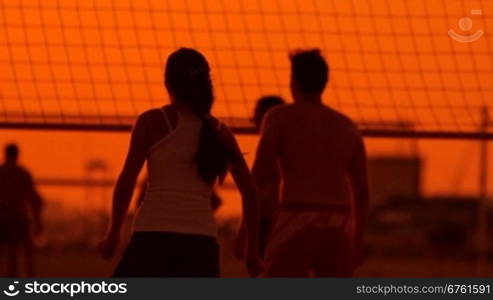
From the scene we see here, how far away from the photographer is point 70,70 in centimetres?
1216

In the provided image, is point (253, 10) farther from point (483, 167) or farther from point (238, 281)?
point (483, 167)

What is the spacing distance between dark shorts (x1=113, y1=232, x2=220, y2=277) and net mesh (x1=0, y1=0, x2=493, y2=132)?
425 centimetres

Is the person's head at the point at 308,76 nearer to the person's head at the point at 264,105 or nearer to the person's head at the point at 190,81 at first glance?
the person's head at the point at 190,81

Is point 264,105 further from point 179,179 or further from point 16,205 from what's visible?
point 16,205

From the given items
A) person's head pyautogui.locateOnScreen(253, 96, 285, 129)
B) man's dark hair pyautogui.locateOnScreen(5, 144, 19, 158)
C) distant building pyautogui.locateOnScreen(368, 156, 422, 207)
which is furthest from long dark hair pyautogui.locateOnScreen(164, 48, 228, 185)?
distant building pyautogui.locateOnScreen(368, 156, 422, 207)

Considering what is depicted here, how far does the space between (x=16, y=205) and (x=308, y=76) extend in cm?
397

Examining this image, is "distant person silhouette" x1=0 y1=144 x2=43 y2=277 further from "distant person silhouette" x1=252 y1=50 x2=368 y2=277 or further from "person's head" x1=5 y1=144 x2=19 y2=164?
"distant person silhouette" x1=252 y1=50 x2=368 y2=277

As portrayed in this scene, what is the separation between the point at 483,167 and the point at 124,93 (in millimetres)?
10744

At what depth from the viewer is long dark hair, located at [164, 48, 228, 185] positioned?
25.7ft

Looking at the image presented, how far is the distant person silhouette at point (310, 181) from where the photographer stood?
27.6ft

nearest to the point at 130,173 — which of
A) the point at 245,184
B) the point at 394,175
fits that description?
the point at 245,184

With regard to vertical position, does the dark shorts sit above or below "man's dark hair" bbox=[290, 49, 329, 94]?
below

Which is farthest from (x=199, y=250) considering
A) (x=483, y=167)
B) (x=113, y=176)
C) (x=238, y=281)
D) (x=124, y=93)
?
(x=113, y=176)

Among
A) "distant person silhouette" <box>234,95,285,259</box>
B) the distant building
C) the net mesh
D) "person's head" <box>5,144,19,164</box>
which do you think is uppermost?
the net mesh
